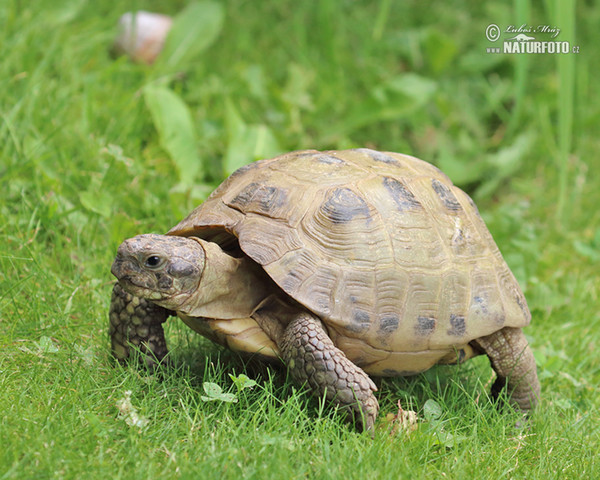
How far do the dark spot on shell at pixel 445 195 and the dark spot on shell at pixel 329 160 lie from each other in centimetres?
43

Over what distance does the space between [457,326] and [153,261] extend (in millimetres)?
1236

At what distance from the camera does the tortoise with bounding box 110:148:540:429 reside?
2.53m

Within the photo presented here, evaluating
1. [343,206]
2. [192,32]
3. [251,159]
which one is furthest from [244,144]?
[343,206]

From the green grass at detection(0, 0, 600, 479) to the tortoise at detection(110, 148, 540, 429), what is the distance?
172 mm

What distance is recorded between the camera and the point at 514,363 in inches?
119

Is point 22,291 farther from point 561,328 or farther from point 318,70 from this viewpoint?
point 318,70

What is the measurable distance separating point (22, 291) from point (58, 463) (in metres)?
1.20

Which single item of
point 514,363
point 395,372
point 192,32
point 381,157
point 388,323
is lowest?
point 514,363

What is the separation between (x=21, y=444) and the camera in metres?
2.08

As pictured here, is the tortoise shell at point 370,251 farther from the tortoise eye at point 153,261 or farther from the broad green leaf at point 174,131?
the broad green leaf at point 174,131

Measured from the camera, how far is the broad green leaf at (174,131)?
4.79 m

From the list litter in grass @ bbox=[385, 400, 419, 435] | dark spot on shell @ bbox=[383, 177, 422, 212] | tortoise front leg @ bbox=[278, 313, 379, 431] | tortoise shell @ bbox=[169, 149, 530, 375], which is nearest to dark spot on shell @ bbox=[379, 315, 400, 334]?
tortoise shell @ bbox=[169, 149, 530, 375]

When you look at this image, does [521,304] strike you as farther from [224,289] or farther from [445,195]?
[224,289]
